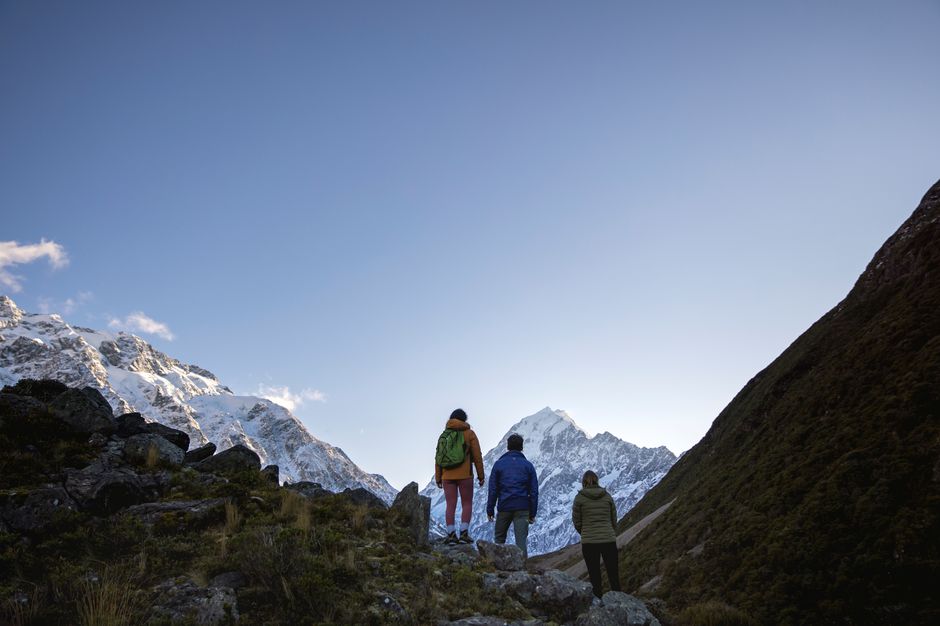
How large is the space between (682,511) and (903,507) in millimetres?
18318

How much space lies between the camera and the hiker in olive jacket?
33.6 ft

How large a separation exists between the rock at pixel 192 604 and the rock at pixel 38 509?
9.83 ft

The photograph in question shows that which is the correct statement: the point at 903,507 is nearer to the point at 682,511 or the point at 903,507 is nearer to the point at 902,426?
the point at 902,426

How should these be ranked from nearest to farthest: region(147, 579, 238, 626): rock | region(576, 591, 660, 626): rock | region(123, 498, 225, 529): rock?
region(147, 579, 238, 626): rock → region(576, 591, 660, 626): rock → region(123, 498, 225, 529): rock

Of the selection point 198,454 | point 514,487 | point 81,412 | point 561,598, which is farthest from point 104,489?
point 561,598

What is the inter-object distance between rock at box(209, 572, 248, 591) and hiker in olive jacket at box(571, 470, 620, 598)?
6.02 meters

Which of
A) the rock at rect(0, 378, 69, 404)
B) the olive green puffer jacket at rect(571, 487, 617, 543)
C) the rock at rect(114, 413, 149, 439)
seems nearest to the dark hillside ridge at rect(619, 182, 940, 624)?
the olive green puffer jacket at rect(571, 487, 617, 543)

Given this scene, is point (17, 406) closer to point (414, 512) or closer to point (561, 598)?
point (414, 512)

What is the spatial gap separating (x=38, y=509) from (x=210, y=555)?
314 cm

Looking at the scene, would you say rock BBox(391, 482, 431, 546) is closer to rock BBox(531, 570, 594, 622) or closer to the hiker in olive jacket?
rock BBox(531, 570, 594, 622)

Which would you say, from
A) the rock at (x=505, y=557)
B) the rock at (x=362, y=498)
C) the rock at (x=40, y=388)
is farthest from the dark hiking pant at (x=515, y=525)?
the rock at (x=40, y=388)

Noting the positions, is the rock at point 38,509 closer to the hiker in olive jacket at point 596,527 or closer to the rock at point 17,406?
the rock at point 17,406

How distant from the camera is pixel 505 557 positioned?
33.1ft

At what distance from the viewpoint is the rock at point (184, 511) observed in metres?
9.40
